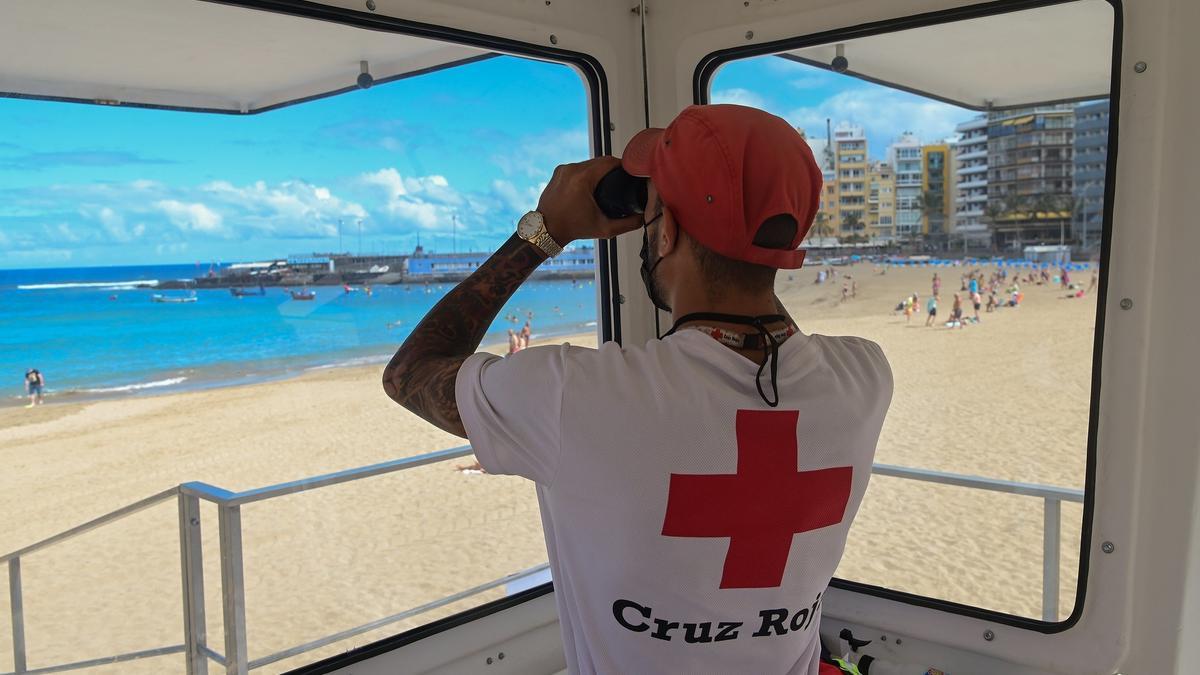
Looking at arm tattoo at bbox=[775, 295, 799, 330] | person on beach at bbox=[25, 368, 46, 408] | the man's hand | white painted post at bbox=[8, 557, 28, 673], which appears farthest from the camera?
person on beach at bbox=[25, 368, 46, 408]

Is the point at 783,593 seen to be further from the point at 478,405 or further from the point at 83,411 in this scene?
the point at 83,411

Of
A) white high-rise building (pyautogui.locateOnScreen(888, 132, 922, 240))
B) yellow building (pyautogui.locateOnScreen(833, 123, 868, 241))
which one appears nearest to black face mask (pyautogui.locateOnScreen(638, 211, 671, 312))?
yellow building (pyautogui.locateOnScreen(833, 123, 868, 241))

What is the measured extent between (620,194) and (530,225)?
13 centimetres

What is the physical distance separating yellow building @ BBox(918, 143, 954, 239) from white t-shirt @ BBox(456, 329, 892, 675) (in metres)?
2.50

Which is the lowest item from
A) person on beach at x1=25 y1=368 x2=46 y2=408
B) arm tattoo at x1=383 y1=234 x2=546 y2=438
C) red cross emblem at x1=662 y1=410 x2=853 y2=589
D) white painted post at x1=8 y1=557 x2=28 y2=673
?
person on beach at x1=25 y1=368 x2=46 y2=408

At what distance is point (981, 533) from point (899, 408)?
707 centimetres

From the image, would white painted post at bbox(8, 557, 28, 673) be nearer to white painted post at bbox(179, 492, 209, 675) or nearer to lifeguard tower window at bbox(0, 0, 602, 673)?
white painted post at bbox(179, 492, 209, 675)

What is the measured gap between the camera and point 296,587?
18.9 meters

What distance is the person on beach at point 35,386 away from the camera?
26.1 m

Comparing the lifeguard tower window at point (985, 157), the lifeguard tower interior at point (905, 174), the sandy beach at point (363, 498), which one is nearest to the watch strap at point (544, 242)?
the lifeguard tower interior at point (905, 174)

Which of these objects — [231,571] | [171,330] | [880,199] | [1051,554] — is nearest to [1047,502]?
[1051,554]

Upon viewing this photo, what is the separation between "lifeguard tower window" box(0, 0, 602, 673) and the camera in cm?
1780

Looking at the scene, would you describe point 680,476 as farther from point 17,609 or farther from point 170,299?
point 170,299

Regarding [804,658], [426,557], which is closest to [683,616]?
[804,658]
